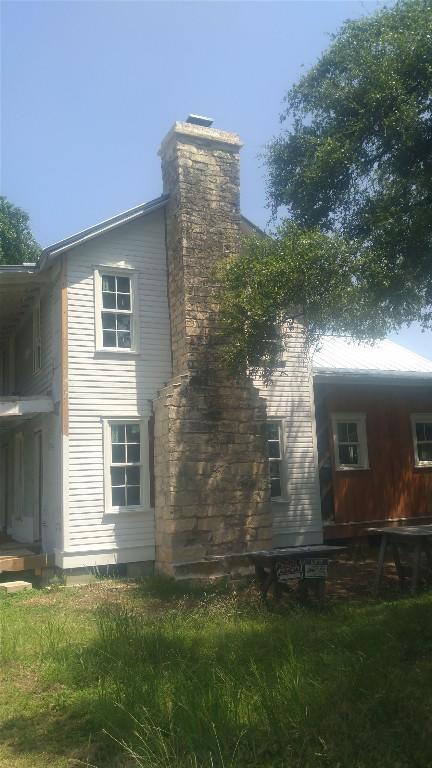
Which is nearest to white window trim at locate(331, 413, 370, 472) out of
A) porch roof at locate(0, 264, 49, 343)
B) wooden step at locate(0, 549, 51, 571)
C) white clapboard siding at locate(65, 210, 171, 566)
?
white clapboard siding at locate(65, 210, 171, 566)

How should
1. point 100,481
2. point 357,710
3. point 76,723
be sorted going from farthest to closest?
point 100,481
point 76,723
point 357,710

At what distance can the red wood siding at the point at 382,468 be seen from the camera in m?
15.4

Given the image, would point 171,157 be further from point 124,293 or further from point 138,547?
point 138,547

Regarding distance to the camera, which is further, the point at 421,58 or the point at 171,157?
the point at 171,157

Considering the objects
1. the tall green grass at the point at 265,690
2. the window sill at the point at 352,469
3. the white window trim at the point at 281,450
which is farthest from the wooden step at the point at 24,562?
the window sill at the point at 352,469

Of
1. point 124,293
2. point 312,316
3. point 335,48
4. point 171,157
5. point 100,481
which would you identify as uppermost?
point 335,48

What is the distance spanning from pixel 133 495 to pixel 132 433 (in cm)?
127

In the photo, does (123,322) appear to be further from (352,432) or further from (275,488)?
(352,432)

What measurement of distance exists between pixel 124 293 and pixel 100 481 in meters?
4.01

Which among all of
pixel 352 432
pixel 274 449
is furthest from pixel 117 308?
pixel 352 432

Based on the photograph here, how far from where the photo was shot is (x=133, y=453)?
13.1m

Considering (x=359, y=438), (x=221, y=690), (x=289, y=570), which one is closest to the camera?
(x=221, y=690)

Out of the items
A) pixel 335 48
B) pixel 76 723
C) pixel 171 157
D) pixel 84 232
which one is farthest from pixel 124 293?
pixel 76 723

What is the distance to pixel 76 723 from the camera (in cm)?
520
